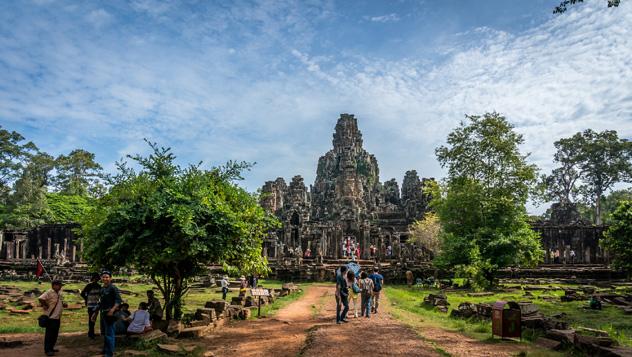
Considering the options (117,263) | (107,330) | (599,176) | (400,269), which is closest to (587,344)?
(107,330)

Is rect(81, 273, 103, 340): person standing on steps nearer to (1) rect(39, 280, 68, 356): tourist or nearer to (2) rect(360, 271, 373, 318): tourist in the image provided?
(1) rect(39, 280, 68, 356): tourist

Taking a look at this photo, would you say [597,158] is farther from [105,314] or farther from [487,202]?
[105,314]

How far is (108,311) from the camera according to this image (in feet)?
29.7

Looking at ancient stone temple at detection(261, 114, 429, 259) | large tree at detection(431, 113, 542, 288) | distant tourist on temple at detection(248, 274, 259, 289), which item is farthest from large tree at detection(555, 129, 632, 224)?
distant tourist on temple at detection(248, 274, 259, 289)

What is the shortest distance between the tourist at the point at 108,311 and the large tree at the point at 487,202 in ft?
61.4

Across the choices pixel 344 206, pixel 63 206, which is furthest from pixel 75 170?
pixel 344 206

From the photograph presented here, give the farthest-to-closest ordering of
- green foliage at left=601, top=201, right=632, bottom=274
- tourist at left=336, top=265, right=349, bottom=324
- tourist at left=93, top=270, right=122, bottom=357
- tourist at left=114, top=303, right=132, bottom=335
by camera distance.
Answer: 1. green foliage at left=601, top=201, right=632, bottom=274
2. tourist at left=336, top=265, right=349, bottom=324
3. tourist at left=114, top=303, right=132, bottom=335
4. tourist at left=93, top=270, right=122, bottom=357

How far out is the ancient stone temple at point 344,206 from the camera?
1645 inches

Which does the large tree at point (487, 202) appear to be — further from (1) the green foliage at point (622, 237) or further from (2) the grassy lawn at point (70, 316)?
(2) the grassy lawn at point (70, 316)

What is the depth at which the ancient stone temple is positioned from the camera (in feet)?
137

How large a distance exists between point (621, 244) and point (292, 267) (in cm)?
1882

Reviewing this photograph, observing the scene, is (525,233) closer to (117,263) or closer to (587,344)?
(587,344)

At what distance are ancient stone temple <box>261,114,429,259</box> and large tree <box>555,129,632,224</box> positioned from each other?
767 inches

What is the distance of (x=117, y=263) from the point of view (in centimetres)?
1127
